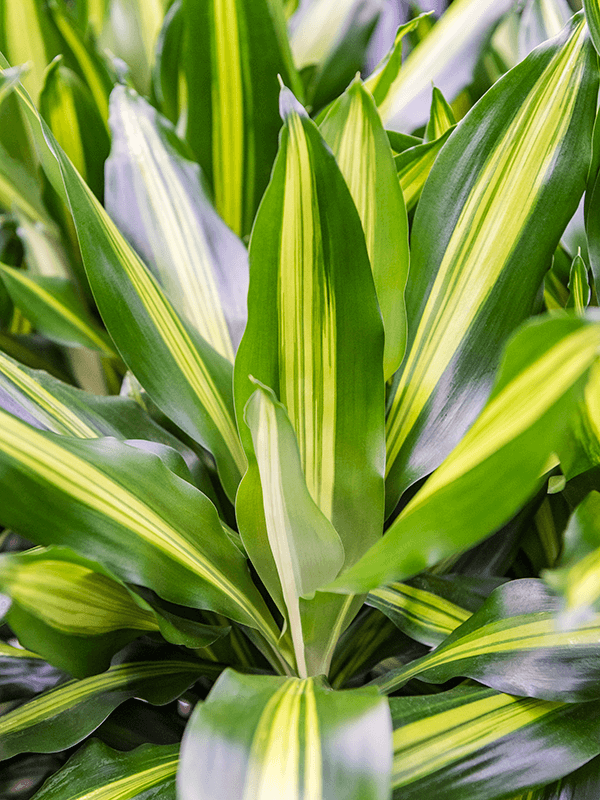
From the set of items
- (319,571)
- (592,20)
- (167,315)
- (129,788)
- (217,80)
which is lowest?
(129,788)

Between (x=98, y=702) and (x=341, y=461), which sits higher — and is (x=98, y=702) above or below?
below

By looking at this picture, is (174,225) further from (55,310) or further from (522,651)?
(522,651)

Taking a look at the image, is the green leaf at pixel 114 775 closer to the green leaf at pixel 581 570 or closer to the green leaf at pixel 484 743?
the green leaf at pixel 484 743

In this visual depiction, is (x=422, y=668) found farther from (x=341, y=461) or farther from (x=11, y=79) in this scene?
(x=11, y=79)

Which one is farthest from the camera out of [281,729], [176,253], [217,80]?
[217,80]

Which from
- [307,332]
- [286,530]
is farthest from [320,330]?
[286,530]

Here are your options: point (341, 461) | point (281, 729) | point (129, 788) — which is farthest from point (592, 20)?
point (129, 788)
